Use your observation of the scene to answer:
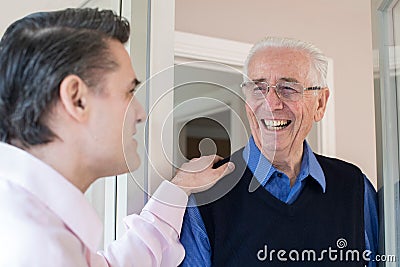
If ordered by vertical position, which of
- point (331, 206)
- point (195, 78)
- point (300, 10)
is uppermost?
point (300, 10)

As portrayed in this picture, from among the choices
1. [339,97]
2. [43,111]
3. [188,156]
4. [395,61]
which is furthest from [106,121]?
[395,61]

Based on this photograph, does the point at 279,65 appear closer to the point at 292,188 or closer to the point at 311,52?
the point at 311,52

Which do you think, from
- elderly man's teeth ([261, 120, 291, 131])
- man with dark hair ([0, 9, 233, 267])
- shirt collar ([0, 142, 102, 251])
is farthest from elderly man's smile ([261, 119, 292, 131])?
shirt collar ([0, 142, 102, 251])

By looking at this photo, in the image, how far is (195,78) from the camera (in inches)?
47.8

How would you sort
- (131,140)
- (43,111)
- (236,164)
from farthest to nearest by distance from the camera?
(236,164) < (131,140) < (43,111)

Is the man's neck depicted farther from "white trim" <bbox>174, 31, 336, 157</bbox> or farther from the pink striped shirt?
the pink striped shirt

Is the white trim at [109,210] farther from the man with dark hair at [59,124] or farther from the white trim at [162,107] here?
the man with dark hair at [59,124]

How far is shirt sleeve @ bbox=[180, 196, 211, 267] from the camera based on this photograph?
1172 mm

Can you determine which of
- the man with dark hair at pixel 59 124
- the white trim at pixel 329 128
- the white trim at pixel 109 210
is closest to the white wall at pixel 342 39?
the white trim at pixel 329 128

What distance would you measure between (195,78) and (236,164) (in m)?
0.18

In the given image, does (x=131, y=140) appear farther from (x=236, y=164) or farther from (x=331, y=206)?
(x=331, y=206)

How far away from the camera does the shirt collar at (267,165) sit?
113 centimetres

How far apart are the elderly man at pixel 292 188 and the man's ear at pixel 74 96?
1.11ft

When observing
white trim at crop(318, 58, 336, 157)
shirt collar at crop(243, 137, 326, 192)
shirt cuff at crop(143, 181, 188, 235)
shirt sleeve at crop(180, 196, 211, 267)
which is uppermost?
white trim at crop(318, 58, 336, 157)
